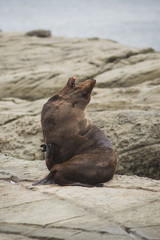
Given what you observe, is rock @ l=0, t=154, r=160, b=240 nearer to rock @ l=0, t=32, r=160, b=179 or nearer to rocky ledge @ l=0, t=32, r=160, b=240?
rocky ledge @ l=0, t=32, r=160, b=240

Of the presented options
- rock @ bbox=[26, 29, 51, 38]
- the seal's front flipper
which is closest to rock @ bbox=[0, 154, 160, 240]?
the seal's front flipper

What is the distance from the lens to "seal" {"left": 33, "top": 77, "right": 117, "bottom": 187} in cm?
445

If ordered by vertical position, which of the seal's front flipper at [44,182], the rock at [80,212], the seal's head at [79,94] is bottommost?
the seal's front flipper at [44,182]

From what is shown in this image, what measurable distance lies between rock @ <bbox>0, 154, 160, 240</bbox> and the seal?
23 centimetres

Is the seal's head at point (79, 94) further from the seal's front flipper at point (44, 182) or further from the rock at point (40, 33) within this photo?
the rock at point (40, 33)

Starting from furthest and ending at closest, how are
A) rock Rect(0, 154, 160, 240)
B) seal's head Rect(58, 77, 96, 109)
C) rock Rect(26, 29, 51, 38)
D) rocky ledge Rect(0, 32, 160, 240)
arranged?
rock Rect(26, 29, 51, 38), seal's head Rect(58, 77, 96, 109), rocky ledge Rect(0, 32, 160, 240), rock Rect(0, 154, 160, 240)

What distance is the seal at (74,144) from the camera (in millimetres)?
4449

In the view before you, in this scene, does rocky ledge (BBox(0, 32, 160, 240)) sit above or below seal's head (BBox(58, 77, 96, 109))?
below

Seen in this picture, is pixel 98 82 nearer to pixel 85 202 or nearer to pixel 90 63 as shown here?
pixel 90 63

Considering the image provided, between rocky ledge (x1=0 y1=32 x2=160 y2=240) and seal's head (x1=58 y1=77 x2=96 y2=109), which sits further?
seal's head (x1=58 y1=77 x2=96 y2=109)

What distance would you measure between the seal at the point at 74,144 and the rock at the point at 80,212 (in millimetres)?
227

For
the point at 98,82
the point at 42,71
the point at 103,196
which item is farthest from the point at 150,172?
the point at 42,71

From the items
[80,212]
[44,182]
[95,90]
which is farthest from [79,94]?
[95,90]

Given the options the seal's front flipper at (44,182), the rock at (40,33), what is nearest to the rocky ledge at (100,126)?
the seal's front flipper at (44,182)
